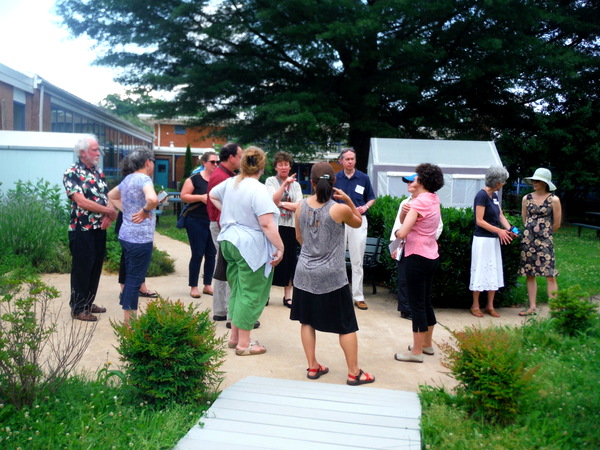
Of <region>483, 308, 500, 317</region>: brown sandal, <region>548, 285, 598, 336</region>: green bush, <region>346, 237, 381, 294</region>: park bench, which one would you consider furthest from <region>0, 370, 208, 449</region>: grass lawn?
<region>346, 237, 381, 294</region>: park bench

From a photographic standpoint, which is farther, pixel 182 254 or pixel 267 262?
pixel 182 254

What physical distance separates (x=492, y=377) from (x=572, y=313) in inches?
106

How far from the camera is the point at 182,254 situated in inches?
467

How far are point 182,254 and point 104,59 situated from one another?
40.2ft

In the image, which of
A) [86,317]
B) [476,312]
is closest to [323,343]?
[476,312]

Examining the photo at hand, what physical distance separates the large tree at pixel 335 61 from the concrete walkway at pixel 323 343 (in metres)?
11.4

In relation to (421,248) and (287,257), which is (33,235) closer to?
(287,257)

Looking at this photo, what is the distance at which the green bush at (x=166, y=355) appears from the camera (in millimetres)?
3846

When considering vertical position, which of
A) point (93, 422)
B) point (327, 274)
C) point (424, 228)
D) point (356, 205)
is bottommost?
point (93, 422)

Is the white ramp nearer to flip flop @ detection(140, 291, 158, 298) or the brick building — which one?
flip flop @ detection(140, 291, 158, 298)

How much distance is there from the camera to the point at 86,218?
6180mm

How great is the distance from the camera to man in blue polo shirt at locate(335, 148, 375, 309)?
7410mm

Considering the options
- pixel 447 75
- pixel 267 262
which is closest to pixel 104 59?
pixel 447 75

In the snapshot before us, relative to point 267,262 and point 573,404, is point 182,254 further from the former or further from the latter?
point 573,404
